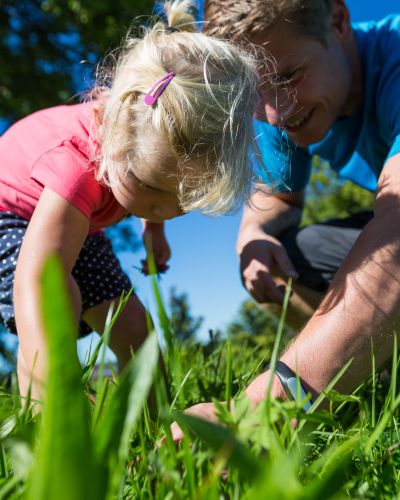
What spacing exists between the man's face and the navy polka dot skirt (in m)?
0.79

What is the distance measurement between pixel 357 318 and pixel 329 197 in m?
13.1

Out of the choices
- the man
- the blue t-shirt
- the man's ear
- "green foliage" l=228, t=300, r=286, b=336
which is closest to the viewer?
the man

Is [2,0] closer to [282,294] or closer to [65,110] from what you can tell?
[65,110]

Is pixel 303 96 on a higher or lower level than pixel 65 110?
lower

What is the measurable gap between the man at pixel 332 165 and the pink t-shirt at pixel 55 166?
47cm

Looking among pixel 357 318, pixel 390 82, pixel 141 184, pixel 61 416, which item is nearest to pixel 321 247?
pixel 390 82

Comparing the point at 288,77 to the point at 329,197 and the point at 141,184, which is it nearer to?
the point at 141,184

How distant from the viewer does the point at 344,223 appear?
278 centimetres

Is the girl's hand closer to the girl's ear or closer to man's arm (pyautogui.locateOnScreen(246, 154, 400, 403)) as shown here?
the girl's ear

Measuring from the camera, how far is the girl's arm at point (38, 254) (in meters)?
1.34

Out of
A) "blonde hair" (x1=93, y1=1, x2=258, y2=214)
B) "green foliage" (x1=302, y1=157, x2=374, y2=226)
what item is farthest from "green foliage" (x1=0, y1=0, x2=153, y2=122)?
"green foliage" (x1=302, y1=157, x2=374, y2=226)

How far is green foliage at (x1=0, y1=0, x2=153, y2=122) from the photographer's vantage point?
645 cm

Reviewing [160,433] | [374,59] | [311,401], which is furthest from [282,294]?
[160,433]

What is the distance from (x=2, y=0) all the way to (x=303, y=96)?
6346mm
